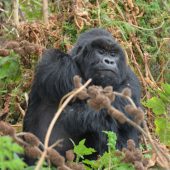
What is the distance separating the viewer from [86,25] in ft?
20.5

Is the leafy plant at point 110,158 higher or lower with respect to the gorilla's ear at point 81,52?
lower

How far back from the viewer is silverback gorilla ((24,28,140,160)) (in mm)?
4637

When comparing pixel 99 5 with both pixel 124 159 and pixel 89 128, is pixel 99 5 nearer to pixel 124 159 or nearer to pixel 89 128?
pixel 89 128

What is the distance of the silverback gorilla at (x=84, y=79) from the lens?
4637 mm

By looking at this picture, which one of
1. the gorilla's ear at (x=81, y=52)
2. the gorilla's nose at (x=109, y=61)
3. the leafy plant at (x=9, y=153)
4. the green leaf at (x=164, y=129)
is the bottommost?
the green leaf at (x=164, y=129)

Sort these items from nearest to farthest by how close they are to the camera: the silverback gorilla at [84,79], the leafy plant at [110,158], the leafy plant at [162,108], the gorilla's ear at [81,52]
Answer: the leafy plant at [110,158] → the leafy plant at [162,108] → the silverback gorilla at [84,79] → the gorilla's ear at [81,52]

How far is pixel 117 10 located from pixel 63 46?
1077mm

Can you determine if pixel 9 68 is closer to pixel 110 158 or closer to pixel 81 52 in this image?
pixel 81 52

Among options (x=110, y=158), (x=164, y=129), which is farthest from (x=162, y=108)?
(x=110, y=158)

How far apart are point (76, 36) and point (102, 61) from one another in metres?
1.44

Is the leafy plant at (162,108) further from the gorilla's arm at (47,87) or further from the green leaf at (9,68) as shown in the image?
the green leaf at (9,68)

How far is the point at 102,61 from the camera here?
4.86 m

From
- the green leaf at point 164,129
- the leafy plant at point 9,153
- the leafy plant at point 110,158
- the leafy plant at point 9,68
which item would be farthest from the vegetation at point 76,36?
the leafy plant at point 9,153

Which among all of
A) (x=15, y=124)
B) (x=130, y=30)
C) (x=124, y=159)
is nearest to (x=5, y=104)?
(x=15, y=124)
